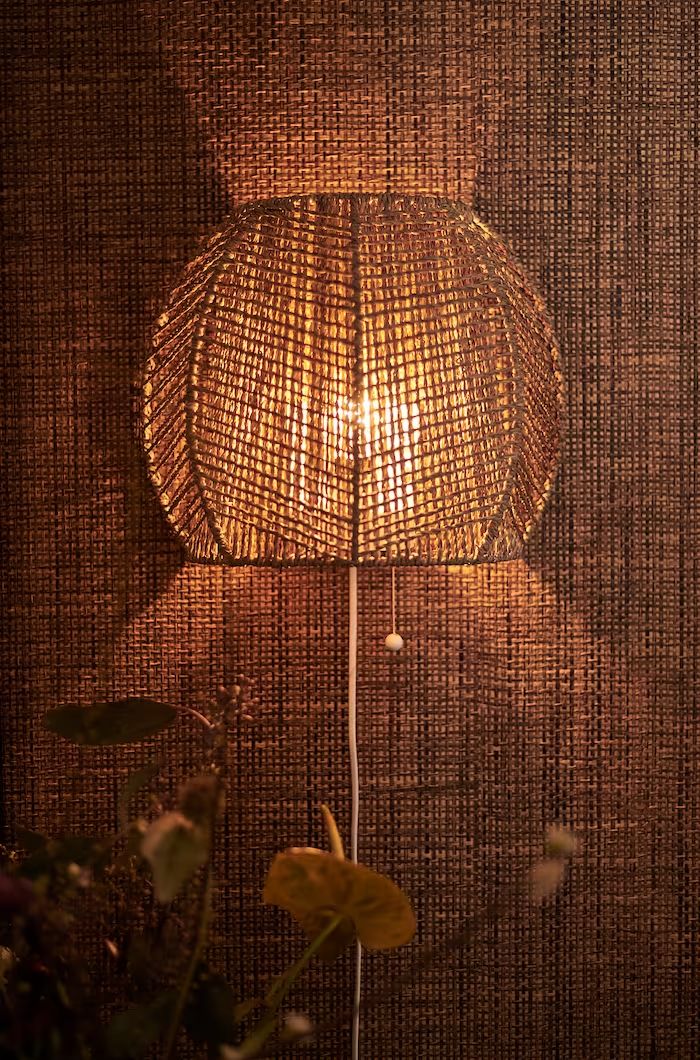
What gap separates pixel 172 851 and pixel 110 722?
190mm

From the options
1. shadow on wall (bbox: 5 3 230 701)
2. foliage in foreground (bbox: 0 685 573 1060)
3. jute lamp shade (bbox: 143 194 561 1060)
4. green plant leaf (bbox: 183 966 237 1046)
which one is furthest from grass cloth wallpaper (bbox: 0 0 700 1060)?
green plant leaf (bbox: 183 966 237 1046)

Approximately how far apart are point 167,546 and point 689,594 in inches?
27.1

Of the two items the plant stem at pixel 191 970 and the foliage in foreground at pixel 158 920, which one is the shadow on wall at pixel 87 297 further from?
the plant stem at pixel 191 970

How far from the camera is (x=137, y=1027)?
0.72m

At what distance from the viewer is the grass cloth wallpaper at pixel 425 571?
1259 mm

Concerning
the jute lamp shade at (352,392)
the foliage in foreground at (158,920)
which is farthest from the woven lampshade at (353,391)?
the foliage in foreground at (158,920)

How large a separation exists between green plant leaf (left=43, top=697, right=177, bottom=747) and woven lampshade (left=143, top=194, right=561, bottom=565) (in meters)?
0.21

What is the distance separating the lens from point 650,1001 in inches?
51.4

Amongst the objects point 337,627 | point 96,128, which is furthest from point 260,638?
point 96,128

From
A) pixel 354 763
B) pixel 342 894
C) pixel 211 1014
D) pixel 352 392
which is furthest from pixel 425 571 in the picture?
pixel 211 1014

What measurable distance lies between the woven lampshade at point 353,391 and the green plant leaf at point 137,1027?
1.34 feet

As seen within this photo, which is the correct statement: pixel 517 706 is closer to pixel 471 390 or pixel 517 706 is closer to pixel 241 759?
pixel 241 759

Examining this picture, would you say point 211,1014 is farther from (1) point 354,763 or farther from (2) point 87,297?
(2) point 87,297

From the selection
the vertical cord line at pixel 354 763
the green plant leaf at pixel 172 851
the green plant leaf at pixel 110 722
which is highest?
the green plant leaf at pixel 110 722
